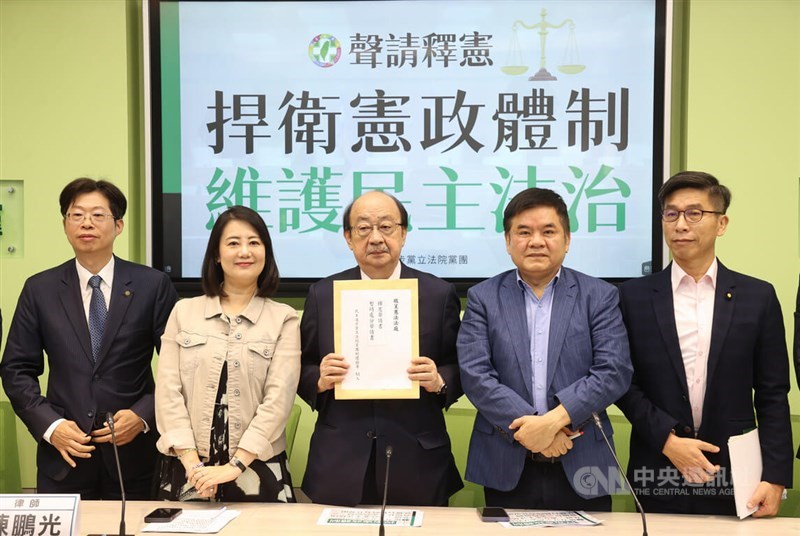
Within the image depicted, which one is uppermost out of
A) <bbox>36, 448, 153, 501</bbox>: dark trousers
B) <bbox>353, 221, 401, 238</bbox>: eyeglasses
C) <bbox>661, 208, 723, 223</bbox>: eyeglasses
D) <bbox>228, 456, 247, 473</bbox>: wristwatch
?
<bbox>661, 208, 723, 223</bbox>: eyeglasses

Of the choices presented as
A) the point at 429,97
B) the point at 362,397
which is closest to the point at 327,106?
the point at 429,97

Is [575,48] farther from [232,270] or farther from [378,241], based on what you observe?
[232,270]

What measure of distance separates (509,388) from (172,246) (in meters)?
2.13

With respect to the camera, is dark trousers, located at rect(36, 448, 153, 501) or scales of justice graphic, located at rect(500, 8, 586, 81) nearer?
dark trousers, located at rect(36, 448, 153, 501)

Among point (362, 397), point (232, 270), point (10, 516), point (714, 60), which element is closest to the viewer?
point (10, 516)

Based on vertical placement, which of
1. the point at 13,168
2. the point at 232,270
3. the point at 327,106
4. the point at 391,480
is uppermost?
→ the point at 327,106

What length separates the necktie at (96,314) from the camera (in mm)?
2441

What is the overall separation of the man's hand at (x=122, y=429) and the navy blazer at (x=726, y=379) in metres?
1.68

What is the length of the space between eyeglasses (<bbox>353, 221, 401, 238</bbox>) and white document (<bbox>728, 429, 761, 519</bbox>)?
1.17 metres

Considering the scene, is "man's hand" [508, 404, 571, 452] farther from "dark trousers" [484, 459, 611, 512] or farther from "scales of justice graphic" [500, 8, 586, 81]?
"scales of justice graphic" [500, 8, 586, 81]

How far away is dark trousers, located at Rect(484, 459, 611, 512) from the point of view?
2082mm

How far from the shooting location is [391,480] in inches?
85.8

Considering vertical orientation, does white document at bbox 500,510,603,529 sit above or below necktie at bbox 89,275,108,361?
below

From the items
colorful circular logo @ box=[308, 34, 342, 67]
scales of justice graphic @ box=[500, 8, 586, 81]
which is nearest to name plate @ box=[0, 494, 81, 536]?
colorful circular logo @ box=[308, 34, 342, 67]
